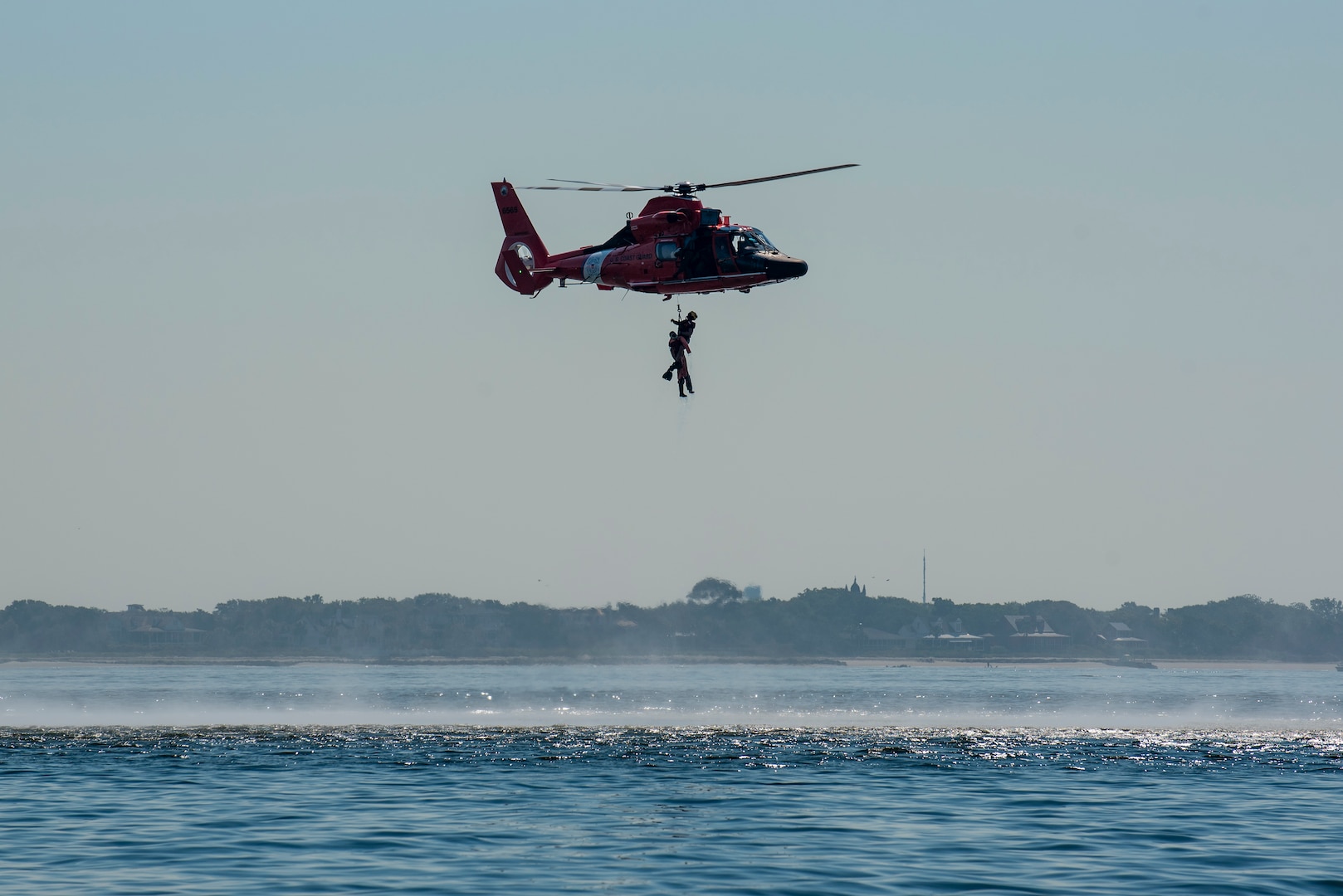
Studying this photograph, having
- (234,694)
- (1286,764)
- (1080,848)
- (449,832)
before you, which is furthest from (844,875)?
(234,694)

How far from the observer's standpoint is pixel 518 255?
180 feet

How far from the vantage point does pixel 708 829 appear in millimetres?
34625

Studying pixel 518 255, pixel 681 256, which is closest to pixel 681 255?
pixel 681 256

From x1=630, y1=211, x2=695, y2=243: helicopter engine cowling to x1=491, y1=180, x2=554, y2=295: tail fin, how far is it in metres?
6.85

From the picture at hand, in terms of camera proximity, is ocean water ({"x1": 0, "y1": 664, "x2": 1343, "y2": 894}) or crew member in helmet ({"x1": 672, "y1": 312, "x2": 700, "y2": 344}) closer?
ocean water ({"x1": 0, "y1": 664, "x2": 1343, "y2": 894})

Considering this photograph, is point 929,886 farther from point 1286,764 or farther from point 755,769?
point 1286,764

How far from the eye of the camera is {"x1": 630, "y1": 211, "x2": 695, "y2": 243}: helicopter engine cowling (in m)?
46.3

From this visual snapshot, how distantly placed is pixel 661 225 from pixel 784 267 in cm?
442

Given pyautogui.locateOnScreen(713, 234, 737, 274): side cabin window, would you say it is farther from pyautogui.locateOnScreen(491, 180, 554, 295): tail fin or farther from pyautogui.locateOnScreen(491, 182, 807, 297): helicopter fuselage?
pyautogui.locateOnScreen(491, 180, 554, 295): tail fin

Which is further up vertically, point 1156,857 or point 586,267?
point 586,267

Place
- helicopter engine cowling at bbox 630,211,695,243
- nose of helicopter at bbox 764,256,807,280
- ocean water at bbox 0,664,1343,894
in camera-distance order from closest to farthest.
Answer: ocean water at bbox 0,664,1343,894 < nose of helicopter at bbox 764,256,807,280 < helicopter engine cowling at bbox 630,211,695,243

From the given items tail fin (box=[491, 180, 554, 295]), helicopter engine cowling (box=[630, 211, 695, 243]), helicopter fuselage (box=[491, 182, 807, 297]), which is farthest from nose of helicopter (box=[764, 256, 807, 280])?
tail fin (box=[491, 180, 554, 295])

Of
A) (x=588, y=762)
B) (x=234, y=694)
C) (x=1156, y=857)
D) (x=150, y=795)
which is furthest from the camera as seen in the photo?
(x=234, y=694)

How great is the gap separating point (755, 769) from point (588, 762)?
6.06 metres
